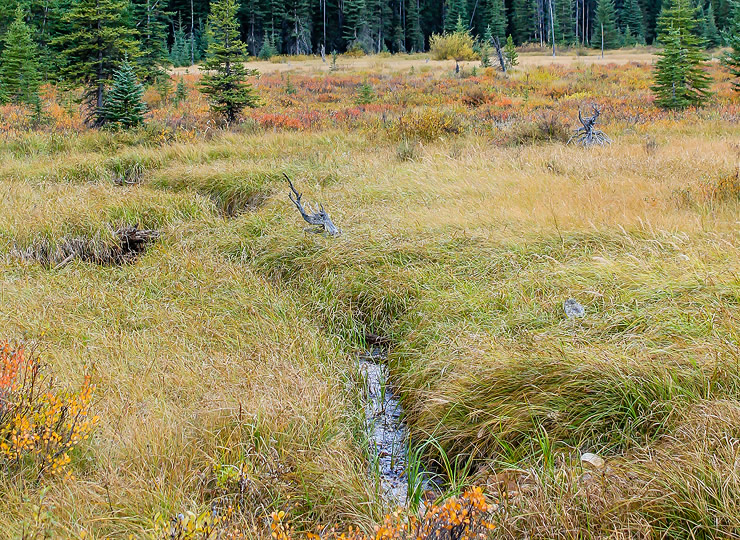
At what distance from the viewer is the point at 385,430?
3.80 m

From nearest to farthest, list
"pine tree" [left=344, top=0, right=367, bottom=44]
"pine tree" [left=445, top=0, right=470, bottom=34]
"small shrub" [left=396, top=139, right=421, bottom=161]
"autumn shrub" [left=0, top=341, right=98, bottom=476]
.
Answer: "autumn shrub" [left=0, top=341, right=98, bottom=476]
"small shrub" [left=396, top=139, right=421, bottom=161]
"pine tree" [left=344, top=0, right=367, bottom=44]
"pine tree" [left=445, top=0, right=470, bottom=34]

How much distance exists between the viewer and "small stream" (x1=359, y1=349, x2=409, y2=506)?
10.5 ft

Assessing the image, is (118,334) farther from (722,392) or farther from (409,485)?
(722,392)

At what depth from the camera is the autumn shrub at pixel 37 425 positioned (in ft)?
8.84

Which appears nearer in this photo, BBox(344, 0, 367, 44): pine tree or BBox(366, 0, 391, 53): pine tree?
BBox(344, 0, 367, 44): pine tree

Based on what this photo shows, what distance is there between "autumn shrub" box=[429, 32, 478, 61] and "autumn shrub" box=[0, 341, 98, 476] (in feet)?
133

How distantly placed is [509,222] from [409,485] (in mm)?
3431

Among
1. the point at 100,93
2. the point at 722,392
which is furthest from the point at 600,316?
the point at 100,93

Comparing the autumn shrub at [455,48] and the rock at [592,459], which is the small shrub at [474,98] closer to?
the rock at [592,459]

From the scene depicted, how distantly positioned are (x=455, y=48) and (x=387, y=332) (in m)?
39.5

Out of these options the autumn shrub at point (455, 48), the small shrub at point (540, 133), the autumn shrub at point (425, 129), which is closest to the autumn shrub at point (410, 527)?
the small shrub at point (540, 133)

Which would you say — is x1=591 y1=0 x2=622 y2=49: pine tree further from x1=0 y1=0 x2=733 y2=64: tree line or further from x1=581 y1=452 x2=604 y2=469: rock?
x1=581 y1=452 x2=604 y2=469: rock

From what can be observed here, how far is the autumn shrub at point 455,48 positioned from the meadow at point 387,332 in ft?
108

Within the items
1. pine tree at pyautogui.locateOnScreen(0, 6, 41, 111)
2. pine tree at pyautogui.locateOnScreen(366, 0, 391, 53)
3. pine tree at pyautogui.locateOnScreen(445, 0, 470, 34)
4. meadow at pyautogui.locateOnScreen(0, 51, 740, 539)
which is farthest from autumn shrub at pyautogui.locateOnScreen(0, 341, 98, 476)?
pine tree at pyautogui.locateOnScreen(445, 0, 470, 34)
